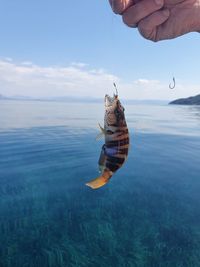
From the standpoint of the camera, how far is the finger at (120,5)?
2911 mm

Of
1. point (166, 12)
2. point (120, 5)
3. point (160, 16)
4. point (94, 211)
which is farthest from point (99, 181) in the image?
point (94, 211)

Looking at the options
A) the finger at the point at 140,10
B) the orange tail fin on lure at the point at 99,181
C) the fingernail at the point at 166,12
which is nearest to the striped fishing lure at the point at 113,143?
the orange tail fin on lure at the point at 99,181

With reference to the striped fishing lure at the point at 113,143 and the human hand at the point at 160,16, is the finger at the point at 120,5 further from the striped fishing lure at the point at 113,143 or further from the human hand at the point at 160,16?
the striped fishing lure at the point at 113,143

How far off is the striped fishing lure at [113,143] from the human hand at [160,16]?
1.12 m

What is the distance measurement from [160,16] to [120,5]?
0.70 meters

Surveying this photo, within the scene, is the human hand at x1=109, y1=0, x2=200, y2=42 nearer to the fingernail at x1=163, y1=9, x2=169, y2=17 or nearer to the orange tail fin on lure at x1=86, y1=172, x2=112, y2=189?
the fingernail at x1=163, y1=9, x2=169, y2=17

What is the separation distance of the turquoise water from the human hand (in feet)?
→ 33.1

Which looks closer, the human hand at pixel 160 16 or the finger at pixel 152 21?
the human hand at pixel 160 16

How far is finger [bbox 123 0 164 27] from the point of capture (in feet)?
10.2

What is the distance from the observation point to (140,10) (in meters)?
3.14

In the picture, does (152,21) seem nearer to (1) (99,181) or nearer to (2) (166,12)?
(2) (166,12)

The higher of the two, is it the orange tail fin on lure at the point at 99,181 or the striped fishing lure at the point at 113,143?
the striped fishing lure at the point at 113,143

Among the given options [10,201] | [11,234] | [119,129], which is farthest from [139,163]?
[119,129]

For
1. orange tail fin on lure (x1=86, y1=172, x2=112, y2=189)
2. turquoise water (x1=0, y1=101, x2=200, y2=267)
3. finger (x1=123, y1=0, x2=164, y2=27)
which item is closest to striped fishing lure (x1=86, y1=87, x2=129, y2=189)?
orange tail fin on lure (x1=86, y1=172, x2=112, y2=189)
